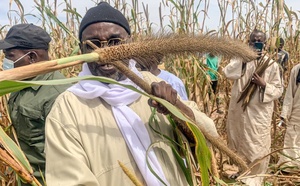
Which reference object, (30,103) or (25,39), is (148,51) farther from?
(25,39)

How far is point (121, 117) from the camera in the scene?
130cm

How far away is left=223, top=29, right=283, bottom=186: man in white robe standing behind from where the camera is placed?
152 inches

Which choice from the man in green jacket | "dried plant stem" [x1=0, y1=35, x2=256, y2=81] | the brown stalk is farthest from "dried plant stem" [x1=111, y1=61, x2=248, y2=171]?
the man in green jacket

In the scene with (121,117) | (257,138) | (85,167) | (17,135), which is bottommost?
(257,138)

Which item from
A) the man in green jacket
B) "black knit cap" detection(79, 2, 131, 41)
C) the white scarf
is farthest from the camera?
the man in green jacket

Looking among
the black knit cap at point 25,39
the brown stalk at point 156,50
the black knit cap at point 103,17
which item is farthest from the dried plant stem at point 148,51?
the black knit cap at point 25,39

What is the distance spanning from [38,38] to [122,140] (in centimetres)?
137

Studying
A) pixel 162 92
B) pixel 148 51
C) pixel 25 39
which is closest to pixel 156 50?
pixel 148 51

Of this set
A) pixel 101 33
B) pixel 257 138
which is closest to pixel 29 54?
pixel 101 33

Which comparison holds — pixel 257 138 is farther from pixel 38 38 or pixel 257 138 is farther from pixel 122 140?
pixel 122 140

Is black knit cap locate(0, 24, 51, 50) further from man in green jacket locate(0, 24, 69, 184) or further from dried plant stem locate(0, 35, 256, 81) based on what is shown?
dried plant stem locate(0, 35, 256, 81)

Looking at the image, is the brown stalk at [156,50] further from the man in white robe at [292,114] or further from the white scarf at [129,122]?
the man in white robe at [292,114]

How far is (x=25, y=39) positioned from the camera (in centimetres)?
237

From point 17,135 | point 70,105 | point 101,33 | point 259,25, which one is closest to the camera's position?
point 70,105
